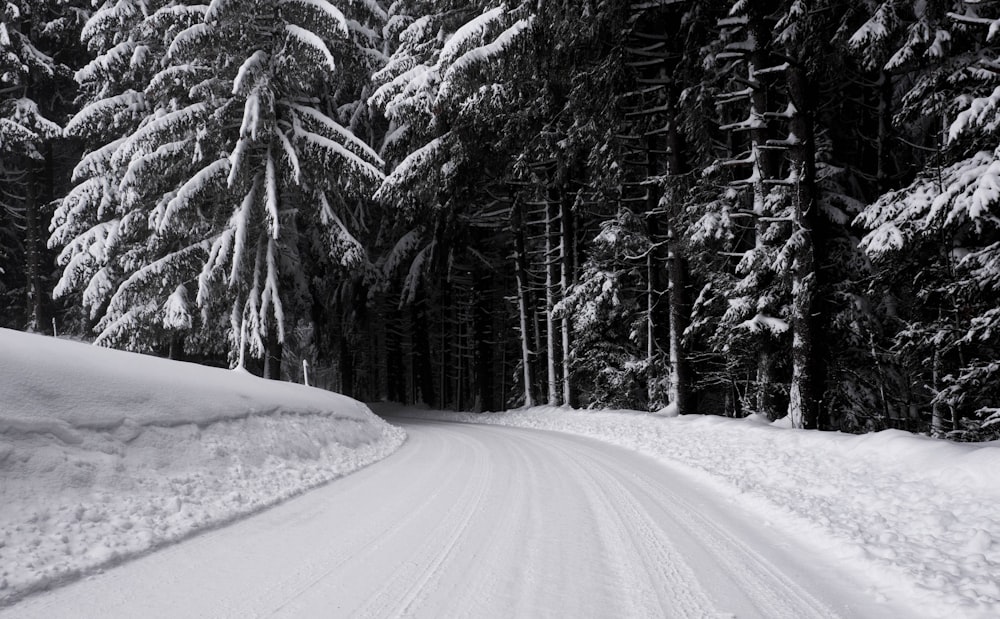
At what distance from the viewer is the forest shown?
8.40m

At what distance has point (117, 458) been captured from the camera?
4.76 metres

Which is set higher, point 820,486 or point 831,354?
point 831,354

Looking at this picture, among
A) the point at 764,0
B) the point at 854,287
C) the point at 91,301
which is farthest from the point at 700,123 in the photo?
the point at 91,301

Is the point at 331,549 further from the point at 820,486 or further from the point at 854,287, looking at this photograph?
the point at 854,287

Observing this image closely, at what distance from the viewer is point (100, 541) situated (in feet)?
12.1

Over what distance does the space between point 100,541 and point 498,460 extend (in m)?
5.24

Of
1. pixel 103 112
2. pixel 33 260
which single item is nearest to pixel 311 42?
pixel 103 112

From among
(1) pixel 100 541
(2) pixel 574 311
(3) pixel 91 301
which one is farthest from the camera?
(2) pixel 574 311

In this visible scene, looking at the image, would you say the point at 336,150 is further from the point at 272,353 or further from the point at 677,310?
the point at 677,310

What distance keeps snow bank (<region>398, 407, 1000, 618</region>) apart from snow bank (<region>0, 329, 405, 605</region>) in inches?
198

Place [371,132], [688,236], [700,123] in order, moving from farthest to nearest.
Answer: [371,132], [700,123], [688,236]

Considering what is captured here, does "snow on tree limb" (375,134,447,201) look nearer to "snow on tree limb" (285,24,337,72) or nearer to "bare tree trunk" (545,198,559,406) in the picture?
"bare tree trunk" (545,198,559,406)

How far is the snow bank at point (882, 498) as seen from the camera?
334cm

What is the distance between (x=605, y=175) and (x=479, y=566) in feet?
43.4
